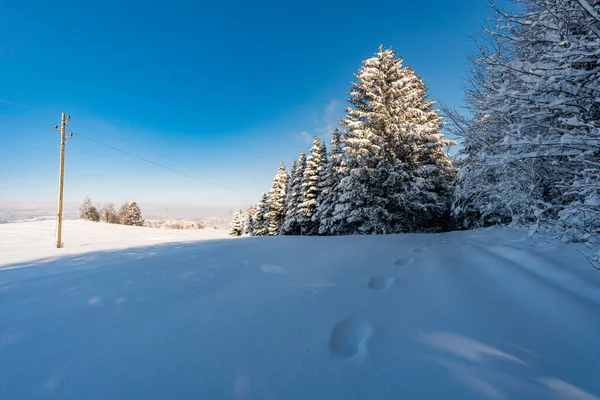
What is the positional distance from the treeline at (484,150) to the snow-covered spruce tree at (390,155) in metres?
0.05

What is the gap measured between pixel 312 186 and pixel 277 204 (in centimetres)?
669

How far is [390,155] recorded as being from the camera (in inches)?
429

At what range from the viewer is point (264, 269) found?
3676 mm

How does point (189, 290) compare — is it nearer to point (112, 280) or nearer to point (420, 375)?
point (112, 280)

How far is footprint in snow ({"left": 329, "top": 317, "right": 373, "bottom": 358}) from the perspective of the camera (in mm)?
1755

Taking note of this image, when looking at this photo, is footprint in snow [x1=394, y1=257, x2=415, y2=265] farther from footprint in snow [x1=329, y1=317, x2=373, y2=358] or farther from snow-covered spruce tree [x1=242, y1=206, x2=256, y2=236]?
snow-covered spruce tree [x1=242, y1=206, x2=256, y2=236]

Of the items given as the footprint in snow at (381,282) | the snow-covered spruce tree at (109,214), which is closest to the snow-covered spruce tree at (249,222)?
the footprint in snow at (381,282)

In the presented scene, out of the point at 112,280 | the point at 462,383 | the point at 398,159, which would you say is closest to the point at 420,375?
the point at 462,383

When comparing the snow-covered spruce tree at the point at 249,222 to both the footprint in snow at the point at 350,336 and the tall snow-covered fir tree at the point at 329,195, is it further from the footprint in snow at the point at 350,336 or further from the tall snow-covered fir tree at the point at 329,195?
the footprint in snow at the point at 350,336

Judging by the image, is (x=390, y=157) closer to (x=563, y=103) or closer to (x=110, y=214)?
(x=563, y=103)

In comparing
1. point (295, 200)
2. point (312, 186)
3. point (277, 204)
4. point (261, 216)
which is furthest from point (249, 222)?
point (312, 186)

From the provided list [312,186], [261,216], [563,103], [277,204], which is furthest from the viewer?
[261,216]

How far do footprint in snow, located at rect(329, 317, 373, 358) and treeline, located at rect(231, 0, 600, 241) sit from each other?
2.10 m

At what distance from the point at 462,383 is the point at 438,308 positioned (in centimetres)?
90
